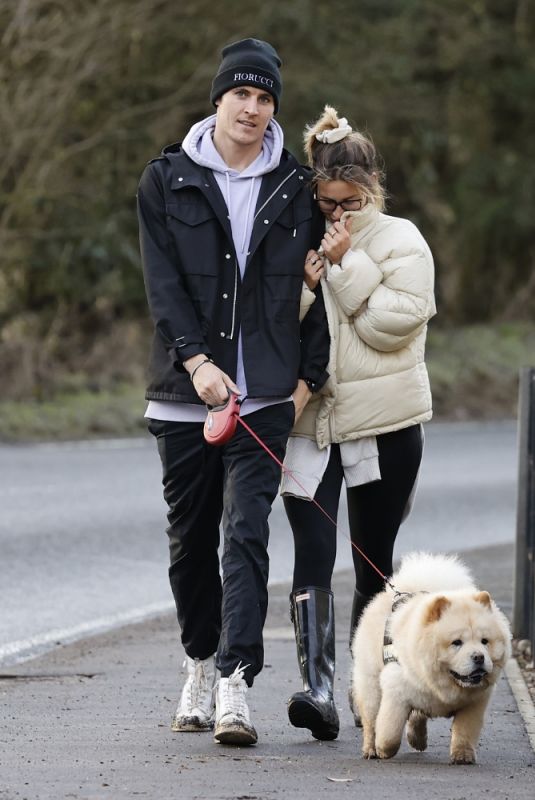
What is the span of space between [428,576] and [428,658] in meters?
0.50

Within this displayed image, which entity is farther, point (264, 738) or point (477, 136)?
point (477, 136)

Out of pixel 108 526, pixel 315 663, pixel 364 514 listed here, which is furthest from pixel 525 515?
pixel 108 526

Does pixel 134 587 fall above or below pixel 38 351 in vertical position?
below

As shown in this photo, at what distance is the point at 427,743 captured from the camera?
606 centimetres

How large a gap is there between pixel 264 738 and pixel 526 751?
2.79 feet

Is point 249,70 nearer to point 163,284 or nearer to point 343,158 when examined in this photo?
point 343,158

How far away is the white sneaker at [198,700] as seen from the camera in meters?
5.95

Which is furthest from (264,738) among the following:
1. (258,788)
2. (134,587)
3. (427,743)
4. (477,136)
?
(477,136)

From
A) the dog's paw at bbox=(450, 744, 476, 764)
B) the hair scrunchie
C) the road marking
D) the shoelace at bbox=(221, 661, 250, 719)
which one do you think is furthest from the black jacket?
the road marking

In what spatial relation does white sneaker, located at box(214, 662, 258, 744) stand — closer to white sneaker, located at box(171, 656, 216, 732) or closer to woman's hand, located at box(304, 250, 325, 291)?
white sneaker, located at box(171, 656, 216, 732)

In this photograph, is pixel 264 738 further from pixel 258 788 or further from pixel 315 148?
pixel 315 148

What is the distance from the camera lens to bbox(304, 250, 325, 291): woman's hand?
5879 millimetres

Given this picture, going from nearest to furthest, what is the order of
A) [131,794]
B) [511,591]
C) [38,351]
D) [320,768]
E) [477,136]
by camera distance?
[131,794] → [320,768] → [511,591] → [38,351] → [477,136]

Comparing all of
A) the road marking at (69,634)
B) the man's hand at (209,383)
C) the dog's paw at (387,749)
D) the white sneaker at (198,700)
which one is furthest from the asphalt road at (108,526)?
the dog's paw at (387,749)
